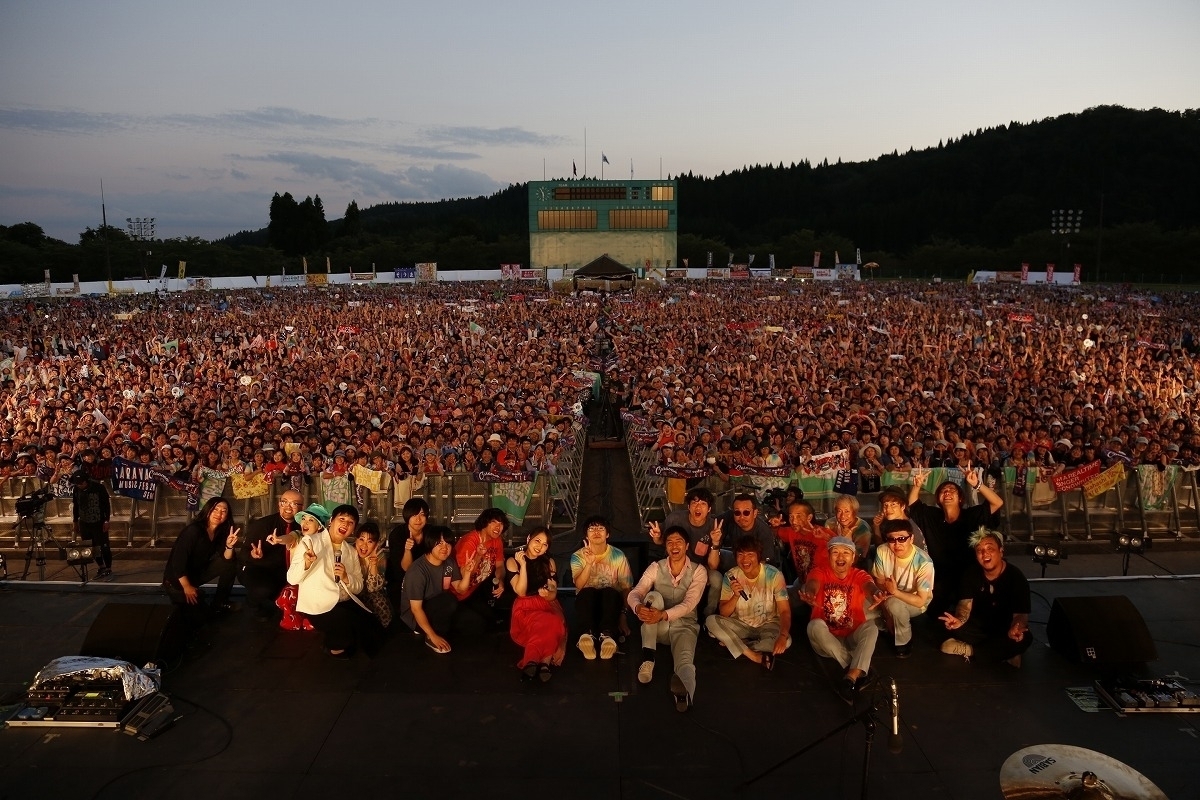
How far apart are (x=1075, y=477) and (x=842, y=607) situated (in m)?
5.72

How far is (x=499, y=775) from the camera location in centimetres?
486

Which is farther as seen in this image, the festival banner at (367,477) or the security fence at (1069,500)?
the festival banner at (367,477)

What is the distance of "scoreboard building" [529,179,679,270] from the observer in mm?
87688

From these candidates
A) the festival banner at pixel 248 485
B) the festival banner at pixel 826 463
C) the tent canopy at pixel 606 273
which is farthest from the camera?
the tent canopy at pixel 606 273

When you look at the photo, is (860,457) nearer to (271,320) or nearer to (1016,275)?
(271,320)

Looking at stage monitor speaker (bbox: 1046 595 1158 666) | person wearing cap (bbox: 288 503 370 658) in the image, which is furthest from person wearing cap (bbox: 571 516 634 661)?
stage monitor speaker (bbox: 1046 595 1158 666)

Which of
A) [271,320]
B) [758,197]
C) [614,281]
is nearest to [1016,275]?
[614,281]

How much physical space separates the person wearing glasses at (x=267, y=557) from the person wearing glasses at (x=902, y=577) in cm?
491

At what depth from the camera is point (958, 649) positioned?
627 centimetres

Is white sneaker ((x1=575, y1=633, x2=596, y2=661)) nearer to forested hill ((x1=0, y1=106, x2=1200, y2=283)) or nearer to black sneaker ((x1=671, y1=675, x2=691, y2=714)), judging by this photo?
black sneaker ((x1=671, y1=675, x2=691, y2=714))

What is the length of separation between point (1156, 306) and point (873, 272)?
186 ft

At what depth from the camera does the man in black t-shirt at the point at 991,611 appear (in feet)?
19.8

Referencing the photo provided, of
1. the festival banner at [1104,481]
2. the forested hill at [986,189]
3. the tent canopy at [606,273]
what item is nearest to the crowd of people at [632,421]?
the festival banner at [1104,481]

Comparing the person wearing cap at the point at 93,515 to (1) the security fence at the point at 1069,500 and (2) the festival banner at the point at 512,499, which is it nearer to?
(2) the festival banner at the point at 512,499
